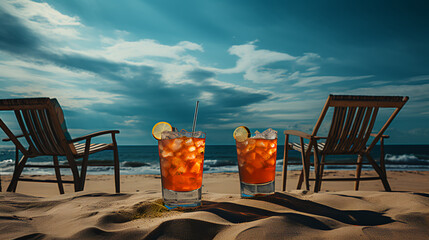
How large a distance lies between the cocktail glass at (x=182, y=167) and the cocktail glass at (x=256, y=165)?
413 mm

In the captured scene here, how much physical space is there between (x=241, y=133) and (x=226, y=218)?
680mm

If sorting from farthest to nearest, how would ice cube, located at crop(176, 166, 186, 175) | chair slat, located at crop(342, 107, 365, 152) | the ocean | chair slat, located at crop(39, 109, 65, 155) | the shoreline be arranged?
the ocean, the shoreline, chair slat, located at crop(342, 107, 365, 152), chair slat, located at crop(39, 109, 65, 155), ice cube, located at crop(176, 166, 186, 175)

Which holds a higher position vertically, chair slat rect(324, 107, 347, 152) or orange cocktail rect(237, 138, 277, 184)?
chair slat rect(324, 107, 347, 152)

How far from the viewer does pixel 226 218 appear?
1511mm

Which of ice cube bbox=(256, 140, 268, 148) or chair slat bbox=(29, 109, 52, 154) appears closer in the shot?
ice cube bbox=(256, 140, 268, 148)

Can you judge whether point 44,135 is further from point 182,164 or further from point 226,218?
point 226,218

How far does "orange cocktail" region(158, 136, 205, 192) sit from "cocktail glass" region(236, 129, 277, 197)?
42 cm

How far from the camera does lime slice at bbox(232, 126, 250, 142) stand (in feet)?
6.38

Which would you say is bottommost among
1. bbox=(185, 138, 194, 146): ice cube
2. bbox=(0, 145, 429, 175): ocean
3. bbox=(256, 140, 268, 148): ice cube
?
bbox=(0, 145, 429, 175): ocean

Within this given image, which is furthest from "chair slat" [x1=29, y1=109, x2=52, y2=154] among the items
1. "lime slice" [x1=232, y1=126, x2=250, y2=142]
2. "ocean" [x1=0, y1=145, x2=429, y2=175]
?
"ocean" [x1=0, y1=145, x2=429, y2=175]

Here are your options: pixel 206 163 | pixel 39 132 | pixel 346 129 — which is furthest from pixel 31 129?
pixel 206 163

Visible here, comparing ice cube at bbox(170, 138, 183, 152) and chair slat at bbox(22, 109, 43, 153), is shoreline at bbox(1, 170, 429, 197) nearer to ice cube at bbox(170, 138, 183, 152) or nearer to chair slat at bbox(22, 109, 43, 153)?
chair slat at bbox(22, 109, 43, 153)

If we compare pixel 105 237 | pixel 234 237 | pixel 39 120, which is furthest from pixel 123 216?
pixel 39 120

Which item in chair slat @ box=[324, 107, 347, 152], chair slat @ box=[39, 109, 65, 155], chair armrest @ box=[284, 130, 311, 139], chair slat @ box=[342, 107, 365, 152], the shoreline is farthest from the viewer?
the shoreline
